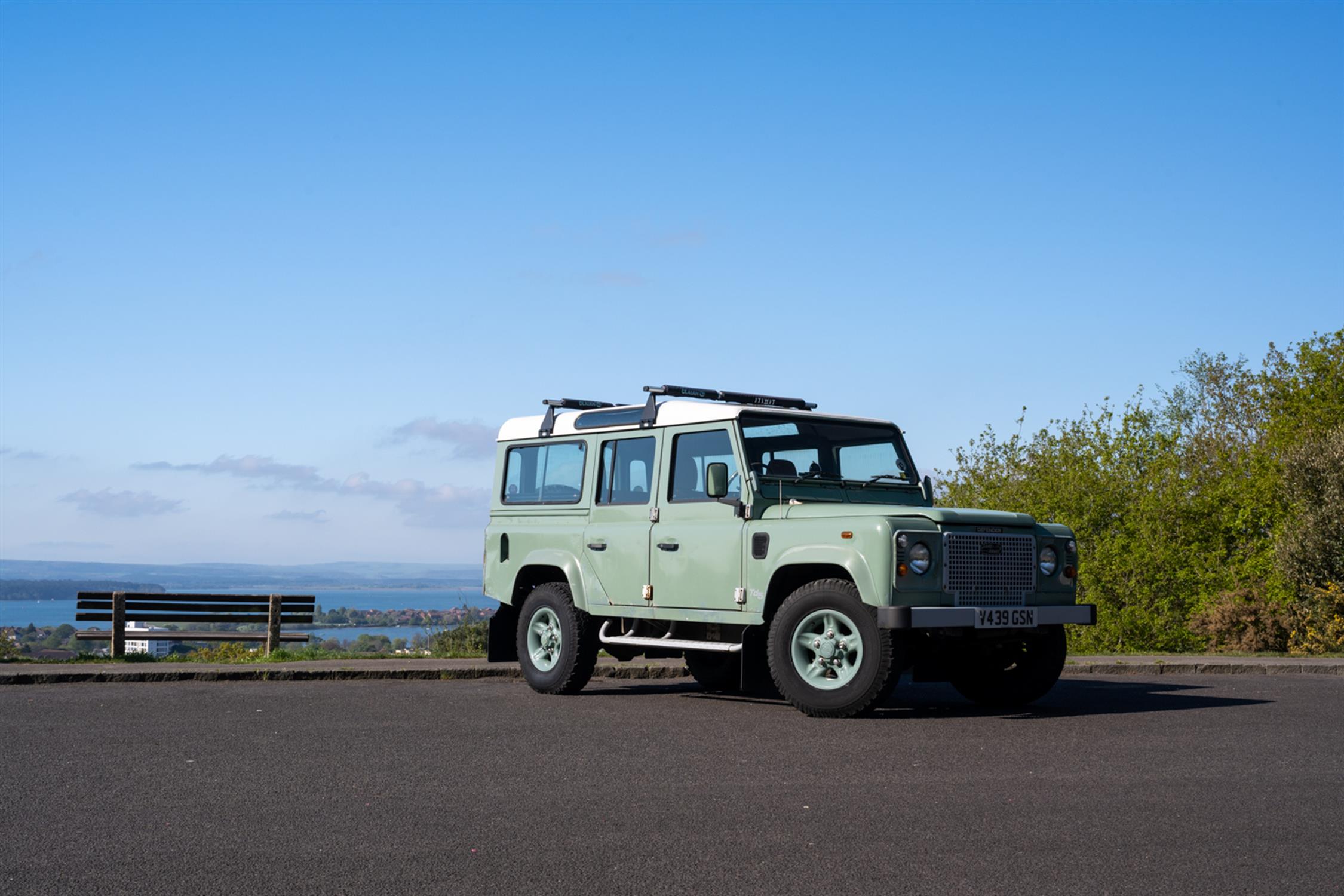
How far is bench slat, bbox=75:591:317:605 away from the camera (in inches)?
740

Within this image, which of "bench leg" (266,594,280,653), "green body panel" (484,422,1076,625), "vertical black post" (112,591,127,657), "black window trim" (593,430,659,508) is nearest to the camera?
"green body panel" (484,422,1076,625)

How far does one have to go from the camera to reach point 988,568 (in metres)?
10.9

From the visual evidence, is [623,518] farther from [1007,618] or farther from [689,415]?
[1007,618]

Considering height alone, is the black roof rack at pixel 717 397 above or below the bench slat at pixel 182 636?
above

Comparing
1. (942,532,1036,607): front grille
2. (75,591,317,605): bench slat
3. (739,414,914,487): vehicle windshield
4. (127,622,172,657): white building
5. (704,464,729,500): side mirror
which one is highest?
(739,414,914,487): vehicle windshield

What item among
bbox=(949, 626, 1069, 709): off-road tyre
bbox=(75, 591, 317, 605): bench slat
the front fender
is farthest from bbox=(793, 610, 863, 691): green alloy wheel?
bbox=(75, 591, 317, 605): bench slat

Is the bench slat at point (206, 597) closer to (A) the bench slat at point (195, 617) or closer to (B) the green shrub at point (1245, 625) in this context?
(A) the bench slat at point (195, 617)

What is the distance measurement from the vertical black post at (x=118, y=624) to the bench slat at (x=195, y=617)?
192 mm

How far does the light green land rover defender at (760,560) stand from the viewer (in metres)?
10.5

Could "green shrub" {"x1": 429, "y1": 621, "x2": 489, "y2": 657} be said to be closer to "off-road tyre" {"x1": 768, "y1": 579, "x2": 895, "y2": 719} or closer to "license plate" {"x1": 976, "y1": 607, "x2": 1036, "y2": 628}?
"off-road tyre" {"x1": 768, "y1": 579, "x2": 895, "y2": 719}

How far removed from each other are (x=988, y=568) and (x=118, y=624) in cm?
1231

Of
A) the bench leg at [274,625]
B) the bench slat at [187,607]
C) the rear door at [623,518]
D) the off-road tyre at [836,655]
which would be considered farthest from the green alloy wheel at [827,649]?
the bench slat at [187,607]

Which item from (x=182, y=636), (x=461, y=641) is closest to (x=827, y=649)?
(x=182, y=636)

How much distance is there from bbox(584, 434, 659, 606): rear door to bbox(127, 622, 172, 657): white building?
8.30m
